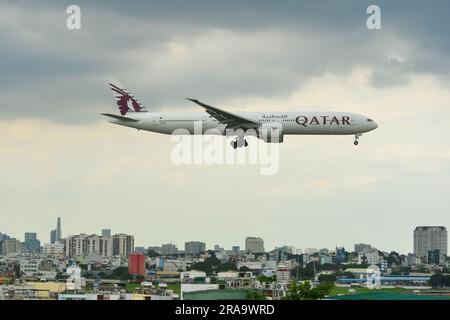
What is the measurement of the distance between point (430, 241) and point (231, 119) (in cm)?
3888

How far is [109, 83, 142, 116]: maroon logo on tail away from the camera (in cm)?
12318

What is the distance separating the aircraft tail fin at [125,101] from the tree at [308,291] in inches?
1656

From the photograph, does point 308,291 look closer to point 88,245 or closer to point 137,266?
point 137,266

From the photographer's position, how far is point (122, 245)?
13562cm

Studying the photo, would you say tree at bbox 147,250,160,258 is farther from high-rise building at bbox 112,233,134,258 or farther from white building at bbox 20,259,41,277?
white building at bbox 20,259,41,277

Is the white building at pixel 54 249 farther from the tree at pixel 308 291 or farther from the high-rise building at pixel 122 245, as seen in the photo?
the tree at pixel 308 291

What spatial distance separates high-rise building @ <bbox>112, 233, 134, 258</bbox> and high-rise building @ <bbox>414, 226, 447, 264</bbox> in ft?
139

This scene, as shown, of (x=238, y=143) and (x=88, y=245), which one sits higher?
(x=238, y=143)

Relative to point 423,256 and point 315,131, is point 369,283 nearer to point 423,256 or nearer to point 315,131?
point 315,131

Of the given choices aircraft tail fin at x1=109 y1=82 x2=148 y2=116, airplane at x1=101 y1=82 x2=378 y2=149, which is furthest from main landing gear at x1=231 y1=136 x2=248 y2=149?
aircraft tail fin at x1=109 y1=82 x2=148 y2=116

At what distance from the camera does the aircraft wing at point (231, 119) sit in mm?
101019

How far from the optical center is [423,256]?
119 metres

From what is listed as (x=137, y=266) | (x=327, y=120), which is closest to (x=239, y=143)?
(x=327, y=120)

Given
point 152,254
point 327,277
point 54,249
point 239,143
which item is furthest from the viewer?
point 54,249
